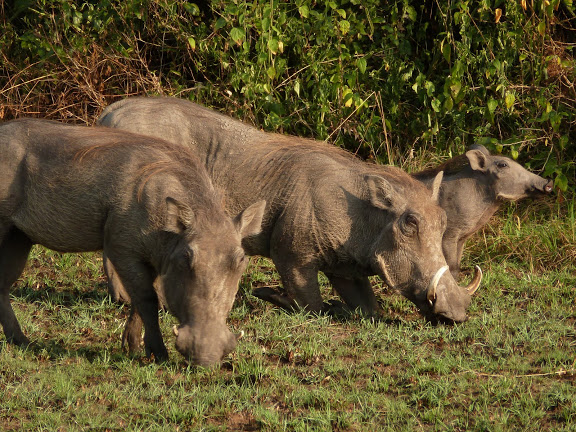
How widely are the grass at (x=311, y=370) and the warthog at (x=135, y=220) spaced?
25 centimetres

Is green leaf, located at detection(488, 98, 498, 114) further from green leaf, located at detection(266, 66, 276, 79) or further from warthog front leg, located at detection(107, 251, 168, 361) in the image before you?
warthog front leg, located at detection(107, 251, 168, 361)

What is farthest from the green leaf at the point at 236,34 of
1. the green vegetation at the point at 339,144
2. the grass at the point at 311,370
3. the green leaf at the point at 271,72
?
the grass at the point at 311,370

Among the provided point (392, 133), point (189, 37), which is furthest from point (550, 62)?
point (189, 37)

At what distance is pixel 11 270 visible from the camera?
4793mm

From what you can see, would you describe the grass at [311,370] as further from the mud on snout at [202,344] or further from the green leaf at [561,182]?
the green leaf at [561,182]

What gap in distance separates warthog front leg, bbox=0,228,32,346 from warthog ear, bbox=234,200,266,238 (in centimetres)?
122

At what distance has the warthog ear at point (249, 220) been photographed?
4395 millimetres

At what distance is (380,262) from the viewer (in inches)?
209

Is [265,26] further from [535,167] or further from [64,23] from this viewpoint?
[535,167]

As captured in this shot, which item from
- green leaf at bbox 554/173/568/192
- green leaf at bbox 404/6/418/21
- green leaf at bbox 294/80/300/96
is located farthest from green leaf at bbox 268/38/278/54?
green leaf at bbox 554/173/568/192

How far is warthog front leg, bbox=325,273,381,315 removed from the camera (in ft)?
18.1

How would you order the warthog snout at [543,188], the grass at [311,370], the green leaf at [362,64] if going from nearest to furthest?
the grass at [311,370]
the warthog snout at [543,188]
the green leaf at [362,64]

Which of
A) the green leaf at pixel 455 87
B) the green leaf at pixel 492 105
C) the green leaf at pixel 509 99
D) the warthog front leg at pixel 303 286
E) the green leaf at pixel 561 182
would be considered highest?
the green leaf at pixel 455 87

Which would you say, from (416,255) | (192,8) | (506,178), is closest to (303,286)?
(416,255)
